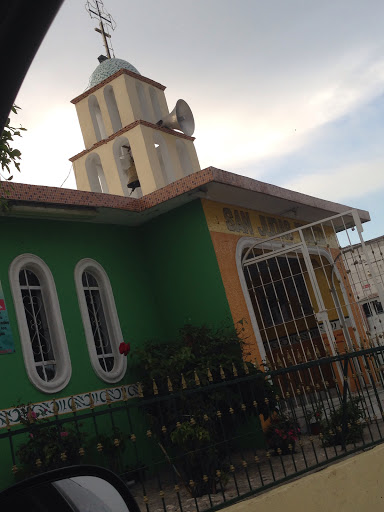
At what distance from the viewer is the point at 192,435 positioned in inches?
263

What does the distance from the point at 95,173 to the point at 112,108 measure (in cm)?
162

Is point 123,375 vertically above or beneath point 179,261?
beneath

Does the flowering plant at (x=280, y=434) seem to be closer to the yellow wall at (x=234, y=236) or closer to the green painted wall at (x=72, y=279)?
the yellow wall at (x=234, y=236)

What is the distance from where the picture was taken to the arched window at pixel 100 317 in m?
8.40

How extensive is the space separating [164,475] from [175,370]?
167cm

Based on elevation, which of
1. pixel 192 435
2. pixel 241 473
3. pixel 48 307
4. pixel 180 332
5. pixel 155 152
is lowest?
pixel 241 473

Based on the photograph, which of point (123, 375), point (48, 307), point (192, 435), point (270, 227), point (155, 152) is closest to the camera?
point (192, 435)

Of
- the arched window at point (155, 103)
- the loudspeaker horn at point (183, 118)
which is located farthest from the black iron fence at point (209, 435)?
the arched window at point (155, 103)

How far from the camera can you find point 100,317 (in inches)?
348

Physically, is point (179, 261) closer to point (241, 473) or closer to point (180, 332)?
point (180, 332)

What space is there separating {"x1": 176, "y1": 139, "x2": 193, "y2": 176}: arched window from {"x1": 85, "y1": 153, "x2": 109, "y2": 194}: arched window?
1.93m

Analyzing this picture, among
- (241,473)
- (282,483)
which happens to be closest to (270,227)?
(241,473)

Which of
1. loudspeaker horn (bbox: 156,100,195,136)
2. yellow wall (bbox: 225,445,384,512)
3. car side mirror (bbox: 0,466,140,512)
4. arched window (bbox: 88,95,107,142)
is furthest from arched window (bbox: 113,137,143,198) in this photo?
car side mirror (bbox: 0,466,140,512)

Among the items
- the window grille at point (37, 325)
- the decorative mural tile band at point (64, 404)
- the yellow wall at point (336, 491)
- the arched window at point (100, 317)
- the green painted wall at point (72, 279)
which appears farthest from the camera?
the arched window at point (100, 317)
